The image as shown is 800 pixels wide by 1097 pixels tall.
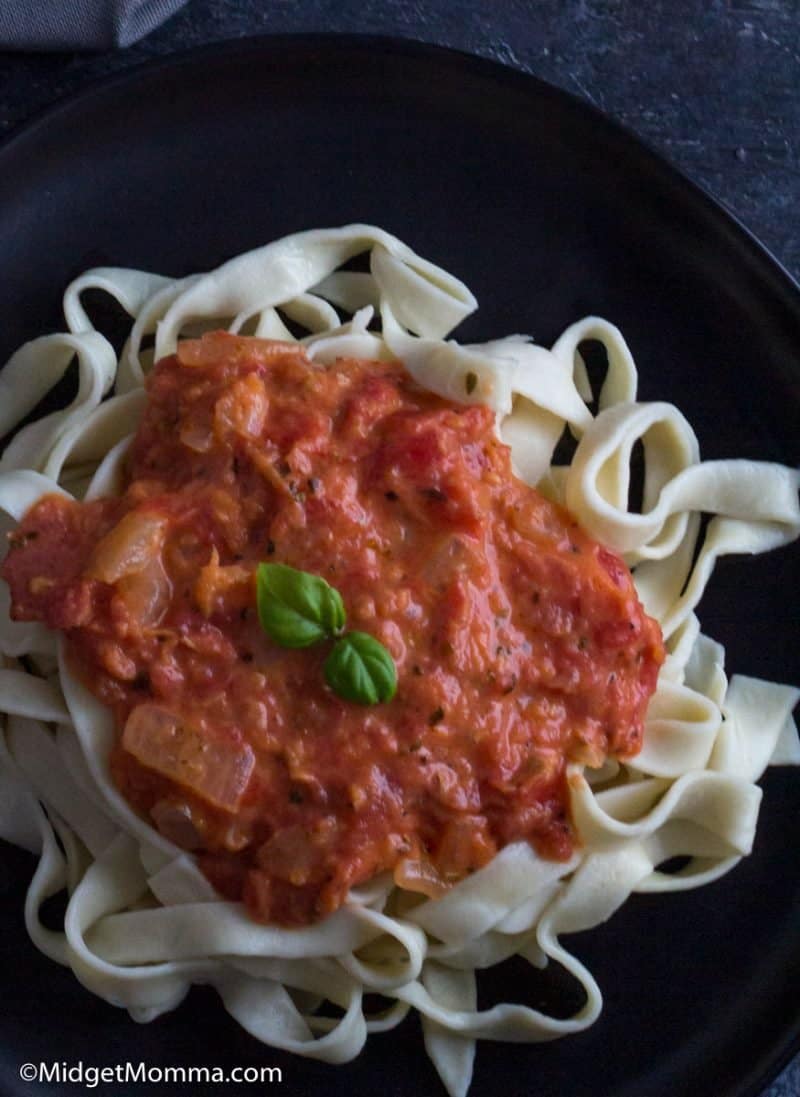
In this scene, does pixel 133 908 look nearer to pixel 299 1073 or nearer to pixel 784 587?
pixel 299 1073

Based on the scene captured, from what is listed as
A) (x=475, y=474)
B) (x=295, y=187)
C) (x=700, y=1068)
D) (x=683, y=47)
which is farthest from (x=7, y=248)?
(x=700, y=1068)

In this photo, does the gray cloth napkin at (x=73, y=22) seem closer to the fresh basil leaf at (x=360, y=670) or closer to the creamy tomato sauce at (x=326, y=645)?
the creamy tomato sauce at (x=326, y=645)

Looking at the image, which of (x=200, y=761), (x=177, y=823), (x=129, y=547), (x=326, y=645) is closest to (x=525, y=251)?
(x=326, y=645)

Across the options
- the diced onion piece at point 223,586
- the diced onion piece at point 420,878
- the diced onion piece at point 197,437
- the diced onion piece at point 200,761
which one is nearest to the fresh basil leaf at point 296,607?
the diced onion piece at point 223,586

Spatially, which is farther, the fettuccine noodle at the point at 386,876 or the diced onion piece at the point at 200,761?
the fettuccine noodle at the point at 386,876

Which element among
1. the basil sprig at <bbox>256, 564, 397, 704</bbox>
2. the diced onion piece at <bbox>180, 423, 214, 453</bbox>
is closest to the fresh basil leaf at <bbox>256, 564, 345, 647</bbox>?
the basil sprig at <bbox>256, 564, 397, 704</bbox>
